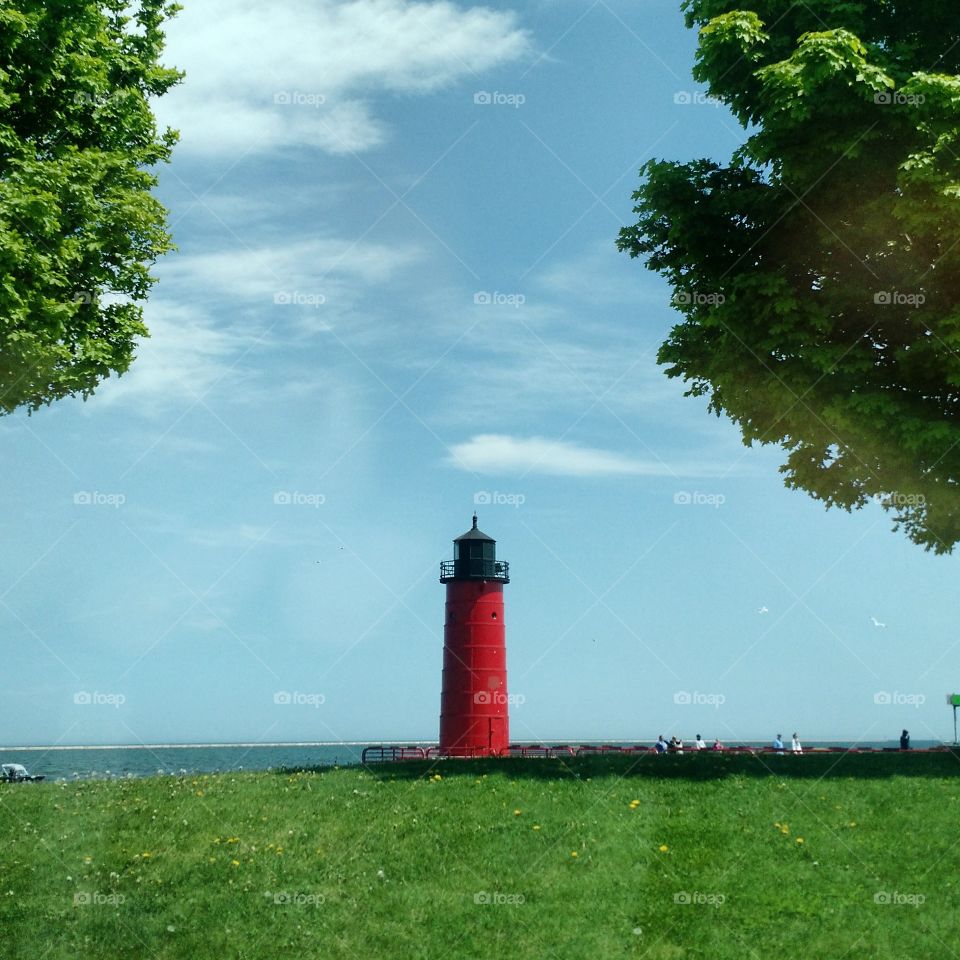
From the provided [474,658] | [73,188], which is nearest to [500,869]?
[73,188]

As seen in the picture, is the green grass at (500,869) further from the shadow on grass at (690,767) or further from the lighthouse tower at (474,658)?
the lighthouse tower at (474,658)

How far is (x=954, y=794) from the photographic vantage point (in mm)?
16656

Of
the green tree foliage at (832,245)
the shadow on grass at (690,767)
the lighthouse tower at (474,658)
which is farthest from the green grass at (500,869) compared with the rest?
the lighthouse tower at (474,658)

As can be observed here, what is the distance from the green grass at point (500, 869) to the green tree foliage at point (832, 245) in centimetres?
736

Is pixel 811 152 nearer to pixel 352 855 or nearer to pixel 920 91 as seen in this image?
pixel 920 91

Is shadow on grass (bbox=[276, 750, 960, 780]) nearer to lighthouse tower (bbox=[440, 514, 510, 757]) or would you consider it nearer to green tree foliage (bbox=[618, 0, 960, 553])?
green tree foliage (bbox=[618, 0, 960, 553])

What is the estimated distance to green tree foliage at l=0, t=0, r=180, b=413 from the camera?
15.5m

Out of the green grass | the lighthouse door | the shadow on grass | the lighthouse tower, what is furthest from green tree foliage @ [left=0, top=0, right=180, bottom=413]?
the lighthouse door

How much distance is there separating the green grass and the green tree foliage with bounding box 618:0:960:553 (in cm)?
736

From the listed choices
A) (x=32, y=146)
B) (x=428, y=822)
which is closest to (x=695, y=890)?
(x=428, y=822)

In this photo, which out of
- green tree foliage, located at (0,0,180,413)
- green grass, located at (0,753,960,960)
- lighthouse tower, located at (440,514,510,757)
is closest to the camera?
green grass, located at (0,753,960,960)

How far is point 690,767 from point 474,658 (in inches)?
752

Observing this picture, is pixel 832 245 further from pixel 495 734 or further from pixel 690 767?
pixel 495 734

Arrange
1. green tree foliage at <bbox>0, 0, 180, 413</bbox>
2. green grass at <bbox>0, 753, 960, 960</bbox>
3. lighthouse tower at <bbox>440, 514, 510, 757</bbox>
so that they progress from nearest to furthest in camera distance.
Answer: green grass at <bbox>0, 753, 960, 960</bbox> < green tree foliage at <bbox>0, 0, 180, 413</bbox> < lighthouse tower at <bbox>440, 514, 510, 757</bbox>
